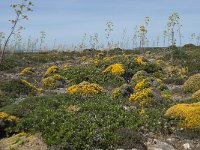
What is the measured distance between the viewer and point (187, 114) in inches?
588

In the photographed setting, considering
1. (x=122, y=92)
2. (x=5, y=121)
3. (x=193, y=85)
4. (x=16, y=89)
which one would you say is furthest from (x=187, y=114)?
(x=16, y=89)

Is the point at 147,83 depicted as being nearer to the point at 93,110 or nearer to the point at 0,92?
the point at 93,110

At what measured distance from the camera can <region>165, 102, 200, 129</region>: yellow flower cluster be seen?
14625 mm

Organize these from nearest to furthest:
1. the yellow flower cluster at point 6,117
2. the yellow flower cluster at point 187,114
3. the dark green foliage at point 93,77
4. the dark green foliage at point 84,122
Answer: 1. the dark green foliage at point 84,122
2. the yellow flower cluster at point 187,114
3. the yellow flower cluster at point 6,117
4. the dark green foliage at point 93,77

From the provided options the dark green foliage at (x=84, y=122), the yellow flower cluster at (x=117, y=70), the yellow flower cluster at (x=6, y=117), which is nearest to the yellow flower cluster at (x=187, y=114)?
the dark green foliage at (x=84, y=122)

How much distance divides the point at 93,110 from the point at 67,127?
2.65 meters

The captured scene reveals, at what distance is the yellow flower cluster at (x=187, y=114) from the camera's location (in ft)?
48.0

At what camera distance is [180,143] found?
1391cm

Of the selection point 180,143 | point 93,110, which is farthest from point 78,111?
point 180,143

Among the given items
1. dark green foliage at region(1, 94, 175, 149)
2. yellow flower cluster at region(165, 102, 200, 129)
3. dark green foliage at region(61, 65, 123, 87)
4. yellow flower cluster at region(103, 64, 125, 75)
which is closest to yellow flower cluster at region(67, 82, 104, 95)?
dark green foliage at region(1, 94, 175, 149)

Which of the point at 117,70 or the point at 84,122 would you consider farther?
the point at 117,70

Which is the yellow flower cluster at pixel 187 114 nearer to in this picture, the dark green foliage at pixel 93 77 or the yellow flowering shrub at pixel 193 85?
the yellow flowering shrub at pixel 193 85

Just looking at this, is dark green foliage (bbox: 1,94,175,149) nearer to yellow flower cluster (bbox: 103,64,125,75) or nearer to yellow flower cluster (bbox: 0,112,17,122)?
yellow flower cluster (bbox: 0,112,17,122)

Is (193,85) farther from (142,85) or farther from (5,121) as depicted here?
(5,121)
